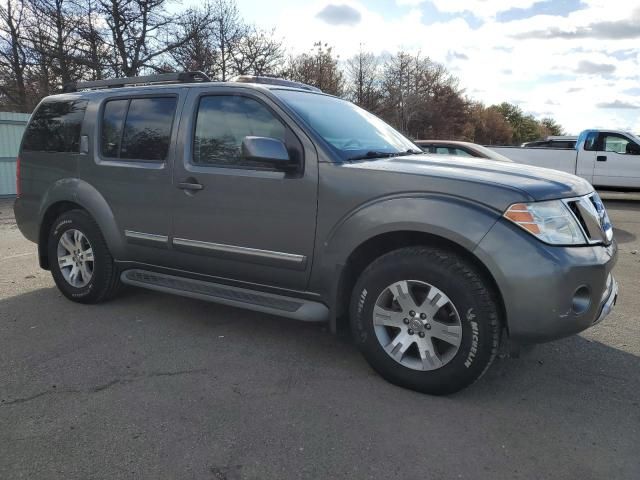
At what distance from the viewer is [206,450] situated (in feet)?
8.50

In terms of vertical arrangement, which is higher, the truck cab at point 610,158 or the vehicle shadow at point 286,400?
the truck cab at point 610,158

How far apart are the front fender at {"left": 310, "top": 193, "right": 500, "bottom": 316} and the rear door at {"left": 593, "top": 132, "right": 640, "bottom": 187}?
13.5 m

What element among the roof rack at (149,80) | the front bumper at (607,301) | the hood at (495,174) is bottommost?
the front bumper at (607,301)

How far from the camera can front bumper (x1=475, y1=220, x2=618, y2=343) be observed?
2.78 meters

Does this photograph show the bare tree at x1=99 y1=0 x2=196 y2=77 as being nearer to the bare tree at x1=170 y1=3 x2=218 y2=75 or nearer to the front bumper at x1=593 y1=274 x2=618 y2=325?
the bare tree at x1=170 y1=3 x2=218 y2=75

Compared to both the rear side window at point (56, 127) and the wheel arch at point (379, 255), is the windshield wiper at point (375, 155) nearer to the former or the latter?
the wheel arch at point (379, 255)

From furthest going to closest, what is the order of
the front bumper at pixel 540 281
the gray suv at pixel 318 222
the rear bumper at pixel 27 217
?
the rear bumper at pixel 27 217
the gray suv at pixel 318 222
the front bumper at pixel 540 281

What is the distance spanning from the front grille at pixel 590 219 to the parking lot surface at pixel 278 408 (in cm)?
94

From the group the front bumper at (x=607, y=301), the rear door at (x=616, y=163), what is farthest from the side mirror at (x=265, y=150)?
the rear door at (x=616, y=163)

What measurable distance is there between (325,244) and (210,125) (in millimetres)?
1333

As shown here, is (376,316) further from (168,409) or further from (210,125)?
(210,125)

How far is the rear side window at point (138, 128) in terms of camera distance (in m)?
4.16

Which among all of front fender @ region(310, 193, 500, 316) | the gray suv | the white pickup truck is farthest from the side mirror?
the white pickup truck

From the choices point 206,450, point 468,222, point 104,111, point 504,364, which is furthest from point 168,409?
point 104,111
